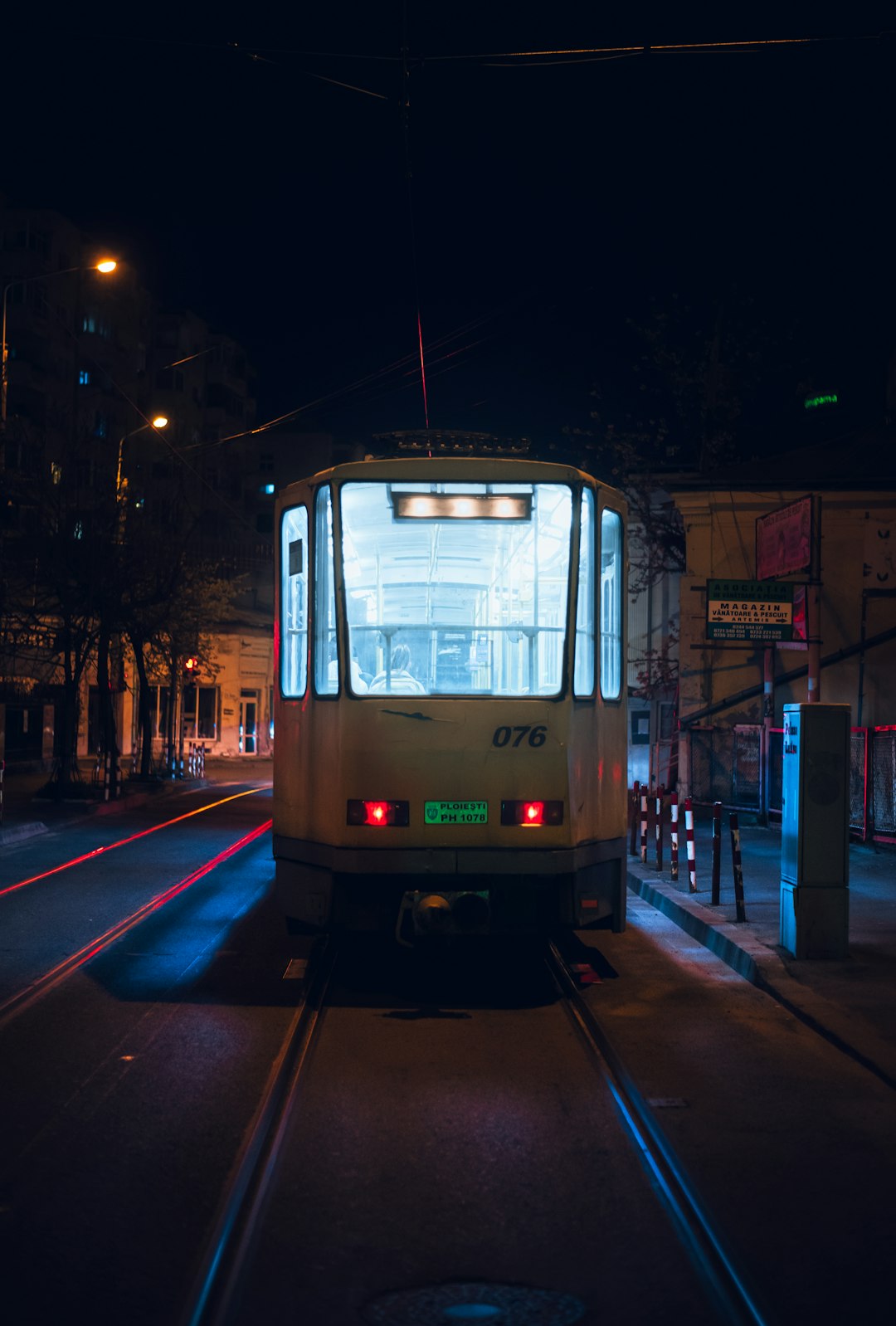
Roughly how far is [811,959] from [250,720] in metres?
57.2

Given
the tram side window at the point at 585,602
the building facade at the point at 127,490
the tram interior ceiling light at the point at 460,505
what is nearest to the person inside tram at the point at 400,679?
the tram interior ceiling light at the point at 460,505

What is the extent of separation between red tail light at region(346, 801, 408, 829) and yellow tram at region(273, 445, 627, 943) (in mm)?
11

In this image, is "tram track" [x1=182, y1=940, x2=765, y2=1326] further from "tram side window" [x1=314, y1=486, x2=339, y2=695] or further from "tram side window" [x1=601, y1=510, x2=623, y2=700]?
"tram side window" [x1=601, y1=510, x2=623, y2=700]

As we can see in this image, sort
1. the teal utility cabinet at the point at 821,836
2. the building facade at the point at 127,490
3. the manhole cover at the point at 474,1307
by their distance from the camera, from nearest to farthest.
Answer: the manhole cover at the point at 474,1307 < the teal utility cabinet at the point at 821,836 < the building facade at the point at 127,490

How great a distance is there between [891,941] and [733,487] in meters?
18.0

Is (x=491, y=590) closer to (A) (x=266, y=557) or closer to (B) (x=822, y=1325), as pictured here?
(B) (x=822, y=1325)

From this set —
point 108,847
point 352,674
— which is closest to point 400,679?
point 352,674

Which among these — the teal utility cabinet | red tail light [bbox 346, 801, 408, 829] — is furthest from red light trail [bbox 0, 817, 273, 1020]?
the teal utility cabinet

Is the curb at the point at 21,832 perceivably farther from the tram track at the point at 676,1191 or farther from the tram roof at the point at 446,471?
the tram track at the point at 676,1191

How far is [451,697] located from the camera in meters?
9.12

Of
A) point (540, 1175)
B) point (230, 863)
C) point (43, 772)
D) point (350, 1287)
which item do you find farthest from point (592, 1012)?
point (43, 772)

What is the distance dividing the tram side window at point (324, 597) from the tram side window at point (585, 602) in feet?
5.23

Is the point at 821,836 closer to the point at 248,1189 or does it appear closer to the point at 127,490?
the point at 248,1189

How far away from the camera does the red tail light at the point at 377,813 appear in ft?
29.8
